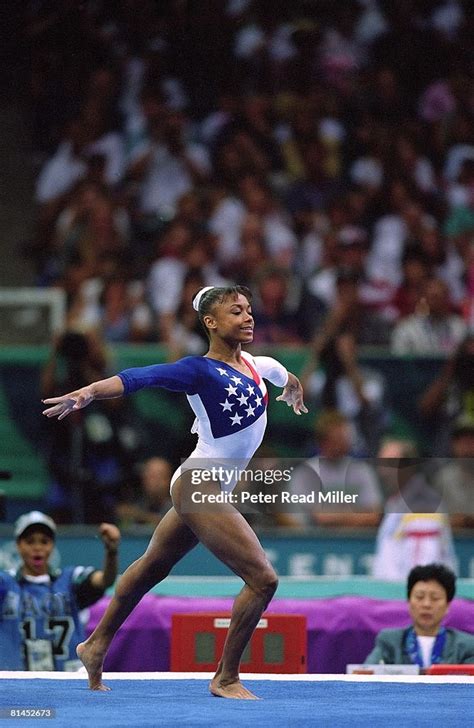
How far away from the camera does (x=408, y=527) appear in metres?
8.91

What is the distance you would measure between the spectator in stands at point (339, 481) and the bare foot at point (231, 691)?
302 centimetres

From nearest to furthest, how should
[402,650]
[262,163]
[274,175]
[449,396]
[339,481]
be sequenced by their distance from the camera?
[402,650], [339,481], [449,396], [262,163], [274,175]

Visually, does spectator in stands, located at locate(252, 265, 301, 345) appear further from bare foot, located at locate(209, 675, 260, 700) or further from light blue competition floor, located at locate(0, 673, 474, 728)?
bare foot, located at locate(209, 675, 260, 700)

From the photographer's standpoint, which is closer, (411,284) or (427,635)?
(427,635)

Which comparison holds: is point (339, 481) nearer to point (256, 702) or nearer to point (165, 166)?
point (256, 702)

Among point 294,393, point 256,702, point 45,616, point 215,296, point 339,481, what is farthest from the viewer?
point 339,481

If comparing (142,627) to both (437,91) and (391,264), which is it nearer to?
(391,264)

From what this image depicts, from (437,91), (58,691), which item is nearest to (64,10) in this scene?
(437,91)

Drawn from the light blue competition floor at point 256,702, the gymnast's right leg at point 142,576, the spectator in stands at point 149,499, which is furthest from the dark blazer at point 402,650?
the spectator in stands at point 149,499

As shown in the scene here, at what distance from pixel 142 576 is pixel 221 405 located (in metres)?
0.74

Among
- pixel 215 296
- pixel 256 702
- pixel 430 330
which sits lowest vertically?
pixel 256 702

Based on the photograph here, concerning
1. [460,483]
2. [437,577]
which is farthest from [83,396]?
[460,483]

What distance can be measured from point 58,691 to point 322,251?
6.43 metres

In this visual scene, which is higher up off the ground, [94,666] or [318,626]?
[318,626]
